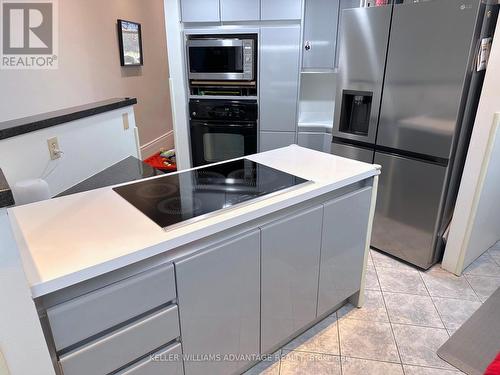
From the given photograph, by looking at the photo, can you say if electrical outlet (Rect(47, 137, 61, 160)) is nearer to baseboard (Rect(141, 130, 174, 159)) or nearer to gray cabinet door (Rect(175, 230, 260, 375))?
gray cabinet door (Rect(175, 230, 260, 375))

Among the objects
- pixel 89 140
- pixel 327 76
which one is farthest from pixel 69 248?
pixel 327 76

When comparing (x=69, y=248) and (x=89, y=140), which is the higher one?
(x=89, y=140)

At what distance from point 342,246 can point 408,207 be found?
0.88 meters

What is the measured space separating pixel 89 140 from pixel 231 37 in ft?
6.09

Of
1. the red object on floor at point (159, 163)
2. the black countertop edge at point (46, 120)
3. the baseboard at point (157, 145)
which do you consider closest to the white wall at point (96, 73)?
the baseboard at point (157, 145)

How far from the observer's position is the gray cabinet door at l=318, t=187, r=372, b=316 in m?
1.59

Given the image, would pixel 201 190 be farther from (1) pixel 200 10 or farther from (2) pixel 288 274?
(1) pixel 200 10

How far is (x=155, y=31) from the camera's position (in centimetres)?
478

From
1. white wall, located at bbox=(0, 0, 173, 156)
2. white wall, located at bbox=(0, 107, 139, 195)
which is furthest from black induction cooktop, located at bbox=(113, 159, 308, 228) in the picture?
white wall, located at bbox=(0, 0, 173, 156)

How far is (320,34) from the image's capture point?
308cm

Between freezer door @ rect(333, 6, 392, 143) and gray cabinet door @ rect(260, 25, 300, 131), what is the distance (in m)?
0.71

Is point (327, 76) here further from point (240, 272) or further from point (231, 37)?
point (240, 272)

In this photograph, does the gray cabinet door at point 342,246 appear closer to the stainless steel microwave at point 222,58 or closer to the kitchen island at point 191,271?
the kitchen island at point 191,271

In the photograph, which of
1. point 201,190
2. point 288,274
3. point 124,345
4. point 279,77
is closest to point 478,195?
point 288,274
